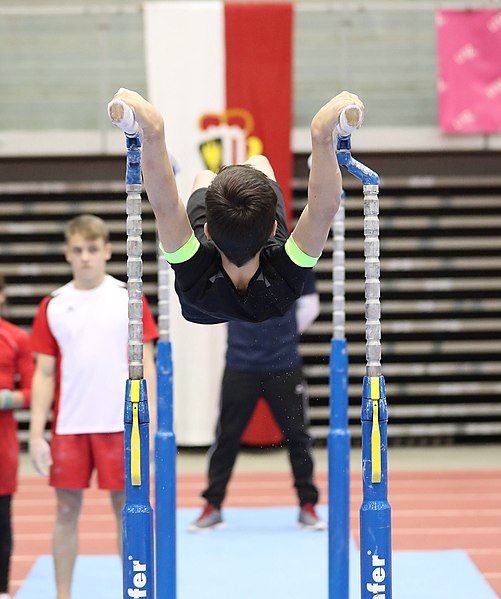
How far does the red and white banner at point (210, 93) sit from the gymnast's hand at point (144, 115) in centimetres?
562

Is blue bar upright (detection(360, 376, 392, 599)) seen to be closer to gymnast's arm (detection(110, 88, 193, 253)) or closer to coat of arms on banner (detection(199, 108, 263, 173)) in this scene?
gymnast's arm (detection(110, 88, 193, 253))

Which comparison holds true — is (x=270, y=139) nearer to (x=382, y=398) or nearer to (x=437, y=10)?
(x=437, y=10)

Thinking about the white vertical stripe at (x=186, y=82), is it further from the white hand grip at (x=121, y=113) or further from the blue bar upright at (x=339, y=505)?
the white hand grip at (x=121, y=113)

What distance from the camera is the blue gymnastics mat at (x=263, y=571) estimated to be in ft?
16.5

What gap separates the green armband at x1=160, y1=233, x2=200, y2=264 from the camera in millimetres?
3262

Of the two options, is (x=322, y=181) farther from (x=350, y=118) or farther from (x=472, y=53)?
(x=472, y=53)

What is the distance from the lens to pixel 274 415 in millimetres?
5961

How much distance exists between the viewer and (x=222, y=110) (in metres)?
8.73

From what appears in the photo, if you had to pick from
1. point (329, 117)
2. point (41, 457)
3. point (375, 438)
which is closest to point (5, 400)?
Answer: point (41, 457)

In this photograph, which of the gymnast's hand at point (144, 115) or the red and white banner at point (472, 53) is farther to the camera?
the red and white banner at point (472, 53)

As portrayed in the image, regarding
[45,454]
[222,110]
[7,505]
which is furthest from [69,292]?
[222,110]

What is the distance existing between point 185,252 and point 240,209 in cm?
24

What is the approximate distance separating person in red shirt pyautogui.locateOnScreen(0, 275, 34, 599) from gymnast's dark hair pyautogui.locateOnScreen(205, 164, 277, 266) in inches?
67.8

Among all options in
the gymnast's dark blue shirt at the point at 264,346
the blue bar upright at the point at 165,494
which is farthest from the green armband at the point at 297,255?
the gymnast's dark blue shirt at the point at 264,346
